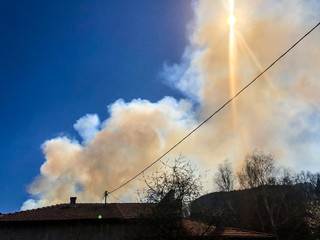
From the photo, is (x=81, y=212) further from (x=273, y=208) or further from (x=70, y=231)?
(x=273, y=208)

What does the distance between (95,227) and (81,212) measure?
210cm

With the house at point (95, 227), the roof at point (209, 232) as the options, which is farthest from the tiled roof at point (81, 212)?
the roof at point (209, 232)

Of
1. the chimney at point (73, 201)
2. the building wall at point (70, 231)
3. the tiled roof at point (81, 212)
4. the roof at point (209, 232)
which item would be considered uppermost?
the chimney at point (73, 201)

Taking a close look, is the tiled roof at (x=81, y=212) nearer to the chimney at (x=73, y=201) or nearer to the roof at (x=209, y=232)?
the chimney at (x=73, y=201)

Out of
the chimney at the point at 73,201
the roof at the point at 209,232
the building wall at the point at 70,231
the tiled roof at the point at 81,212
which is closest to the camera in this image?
the roof at the point at 209,232

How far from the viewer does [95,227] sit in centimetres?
1755

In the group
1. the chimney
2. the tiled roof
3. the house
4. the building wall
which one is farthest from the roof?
the chimney

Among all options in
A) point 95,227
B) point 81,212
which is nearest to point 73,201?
point 81,212

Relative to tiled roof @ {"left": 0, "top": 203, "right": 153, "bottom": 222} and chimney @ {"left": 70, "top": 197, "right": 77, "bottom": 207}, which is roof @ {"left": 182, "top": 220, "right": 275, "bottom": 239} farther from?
chimney @ {"left": 70, "top": 197, "right": 77, "bottom": 207}

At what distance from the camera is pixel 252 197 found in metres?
36.8

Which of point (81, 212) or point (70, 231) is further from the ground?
point (81, 212)

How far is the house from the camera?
16.5 metres

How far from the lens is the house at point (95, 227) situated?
54.0 ft

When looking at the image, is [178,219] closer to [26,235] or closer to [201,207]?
[201,207]
